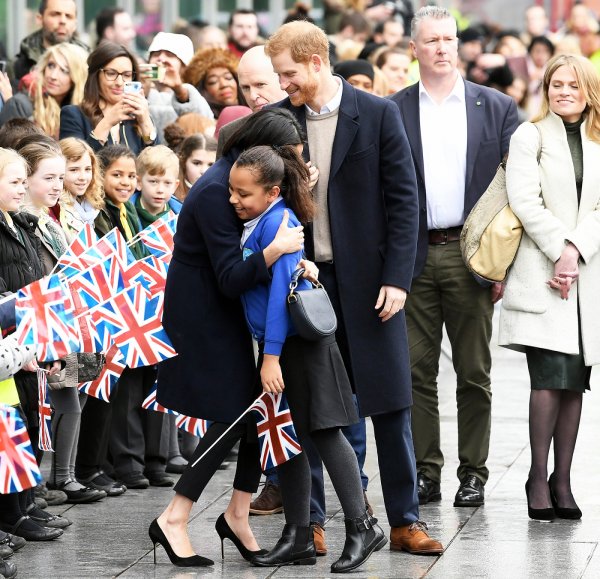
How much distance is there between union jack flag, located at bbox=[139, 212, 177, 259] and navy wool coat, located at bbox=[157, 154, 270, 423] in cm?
123

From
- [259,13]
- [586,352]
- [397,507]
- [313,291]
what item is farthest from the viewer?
[259,13]

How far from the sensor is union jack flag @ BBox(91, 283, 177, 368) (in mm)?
6883

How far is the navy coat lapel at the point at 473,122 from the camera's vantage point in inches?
305

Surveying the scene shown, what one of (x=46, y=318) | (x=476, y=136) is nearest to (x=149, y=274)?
(x=46, y=318)

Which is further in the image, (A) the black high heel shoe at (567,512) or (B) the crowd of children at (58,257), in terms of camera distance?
(A) the black high heel shoe at (567,512)

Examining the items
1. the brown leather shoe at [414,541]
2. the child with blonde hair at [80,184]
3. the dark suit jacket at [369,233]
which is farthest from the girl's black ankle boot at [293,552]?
the child with blonde hair at [80,184]

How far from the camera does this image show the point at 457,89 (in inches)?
308

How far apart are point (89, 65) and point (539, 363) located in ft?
11.5

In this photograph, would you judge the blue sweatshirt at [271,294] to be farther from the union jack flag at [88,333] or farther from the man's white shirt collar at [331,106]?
the union jack flag at [88,333]

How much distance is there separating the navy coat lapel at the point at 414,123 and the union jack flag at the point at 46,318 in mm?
2096

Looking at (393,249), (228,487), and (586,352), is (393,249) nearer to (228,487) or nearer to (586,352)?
(586,352)

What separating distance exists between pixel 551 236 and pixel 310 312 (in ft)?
5.22

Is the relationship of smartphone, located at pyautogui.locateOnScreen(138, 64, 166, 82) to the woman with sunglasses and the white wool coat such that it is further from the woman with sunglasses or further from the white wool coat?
the white wool coat

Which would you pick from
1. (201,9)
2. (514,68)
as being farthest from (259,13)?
(514,68)
